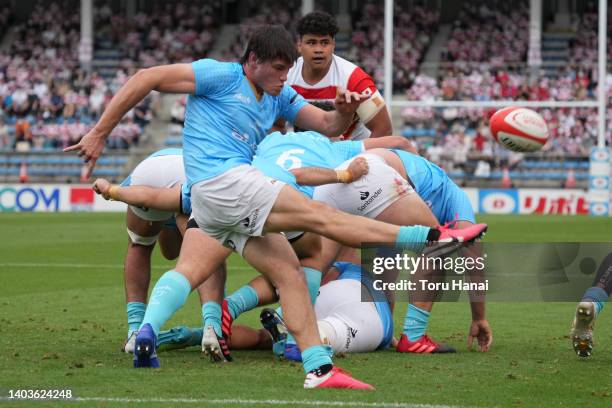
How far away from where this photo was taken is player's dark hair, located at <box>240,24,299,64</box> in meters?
6.04

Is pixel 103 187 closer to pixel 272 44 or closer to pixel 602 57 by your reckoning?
pixel 272 44

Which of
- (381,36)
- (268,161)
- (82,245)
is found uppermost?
(381,36)

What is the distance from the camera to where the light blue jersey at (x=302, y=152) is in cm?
700

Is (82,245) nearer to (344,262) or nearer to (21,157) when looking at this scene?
(344,262)

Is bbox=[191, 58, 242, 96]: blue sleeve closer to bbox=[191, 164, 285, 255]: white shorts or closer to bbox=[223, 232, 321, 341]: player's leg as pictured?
bbox=[191, 164, 285, 255]: white shorts

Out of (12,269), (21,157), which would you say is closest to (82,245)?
(12,269)

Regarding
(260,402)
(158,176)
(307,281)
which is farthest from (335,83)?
(260,402)

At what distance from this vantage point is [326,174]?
6.75 metres

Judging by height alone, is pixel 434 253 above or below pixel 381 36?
below

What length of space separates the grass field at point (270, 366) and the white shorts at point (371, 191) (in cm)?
93

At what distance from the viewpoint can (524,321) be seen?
30.9 feet

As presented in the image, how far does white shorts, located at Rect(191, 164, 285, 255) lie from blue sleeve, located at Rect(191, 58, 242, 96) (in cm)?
45

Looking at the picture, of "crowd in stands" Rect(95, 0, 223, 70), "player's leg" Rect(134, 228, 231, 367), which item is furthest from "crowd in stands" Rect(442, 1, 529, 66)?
"player's leg" Rect(134, 228, 231, 367)

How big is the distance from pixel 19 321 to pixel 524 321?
3.99 meters
